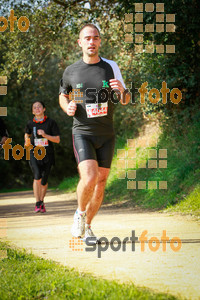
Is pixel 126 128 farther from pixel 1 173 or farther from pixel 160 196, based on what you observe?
pixel 1 173

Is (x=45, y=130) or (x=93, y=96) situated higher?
(x=93, y=96)

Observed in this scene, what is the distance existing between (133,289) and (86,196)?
239cm

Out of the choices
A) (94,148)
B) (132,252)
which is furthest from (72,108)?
(132,252)

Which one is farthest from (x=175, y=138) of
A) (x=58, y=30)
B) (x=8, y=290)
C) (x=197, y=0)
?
(x=8, y=290)

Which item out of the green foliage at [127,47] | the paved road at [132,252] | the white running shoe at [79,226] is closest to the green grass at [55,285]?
the paved road at [132,252]

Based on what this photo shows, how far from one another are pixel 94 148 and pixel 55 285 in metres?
2.41

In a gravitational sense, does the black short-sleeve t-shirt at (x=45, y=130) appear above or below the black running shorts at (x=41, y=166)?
above

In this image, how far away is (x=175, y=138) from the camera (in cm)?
1425

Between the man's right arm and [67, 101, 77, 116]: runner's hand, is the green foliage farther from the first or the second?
[67, 101, 77, 116]: runner's hand

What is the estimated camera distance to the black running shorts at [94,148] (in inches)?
227

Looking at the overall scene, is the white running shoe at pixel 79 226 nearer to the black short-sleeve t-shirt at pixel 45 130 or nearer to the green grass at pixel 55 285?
the green grass at pixel 55 285

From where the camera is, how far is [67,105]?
6.01 metres

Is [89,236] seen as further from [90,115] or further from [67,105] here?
[67,105]

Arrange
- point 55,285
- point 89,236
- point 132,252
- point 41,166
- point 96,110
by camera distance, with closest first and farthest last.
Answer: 1. point 55,285
2. point 132,252
3. point 96,110
4. point 89,236
5. point 41,166
